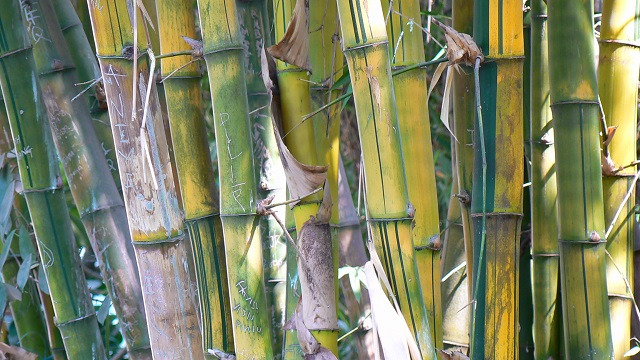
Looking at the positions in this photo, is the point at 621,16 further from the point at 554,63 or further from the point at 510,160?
the point at 510,160

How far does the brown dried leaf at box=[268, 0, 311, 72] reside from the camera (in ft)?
1.99

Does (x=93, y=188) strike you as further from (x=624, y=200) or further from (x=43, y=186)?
(x=624, y=200)

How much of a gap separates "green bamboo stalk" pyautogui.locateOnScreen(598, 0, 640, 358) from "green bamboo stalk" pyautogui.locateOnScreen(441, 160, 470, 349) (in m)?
0.20

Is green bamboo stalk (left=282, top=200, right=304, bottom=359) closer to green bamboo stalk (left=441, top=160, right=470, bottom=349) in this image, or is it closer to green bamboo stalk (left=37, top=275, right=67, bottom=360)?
green bamboo stalk (left=441, top=160, right=470, bottom=349)

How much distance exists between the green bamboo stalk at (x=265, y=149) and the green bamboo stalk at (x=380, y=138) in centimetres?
36

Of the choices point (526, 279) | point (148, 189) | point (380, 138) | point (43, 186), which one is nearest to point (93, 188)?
point (43, 186)

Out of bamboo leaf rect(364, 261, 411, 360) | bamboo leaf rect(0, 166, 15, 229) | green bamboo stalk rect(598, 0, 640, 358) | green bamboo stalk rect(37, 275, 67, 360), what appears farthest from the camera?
green bamboo stalk rect(37, 275, 67, 360)

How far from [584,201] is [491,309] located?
0.18m

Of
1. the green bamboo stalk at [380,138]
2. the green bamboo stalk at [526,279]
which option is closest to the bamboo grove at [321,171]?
the green bamboo stalk at [380,138]

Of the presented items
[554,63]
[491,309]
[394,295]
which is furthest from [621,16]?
[394,295]

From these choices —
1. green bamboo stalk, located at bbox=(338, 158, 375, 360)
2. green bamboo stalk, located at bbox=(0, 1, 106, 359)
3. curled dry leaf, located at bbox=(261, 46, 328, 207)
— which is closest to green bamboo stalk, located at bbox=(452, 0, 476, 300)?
curled dry leaf, located at bbox=(261, 46, 328, 207)

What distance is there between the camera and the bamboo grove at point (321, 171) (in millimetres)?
613

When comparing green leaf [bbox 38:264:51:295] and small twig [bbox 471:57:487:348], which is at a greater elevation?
small twig [bbox 471:57:487:348]

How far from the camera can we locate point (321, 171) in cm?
61
